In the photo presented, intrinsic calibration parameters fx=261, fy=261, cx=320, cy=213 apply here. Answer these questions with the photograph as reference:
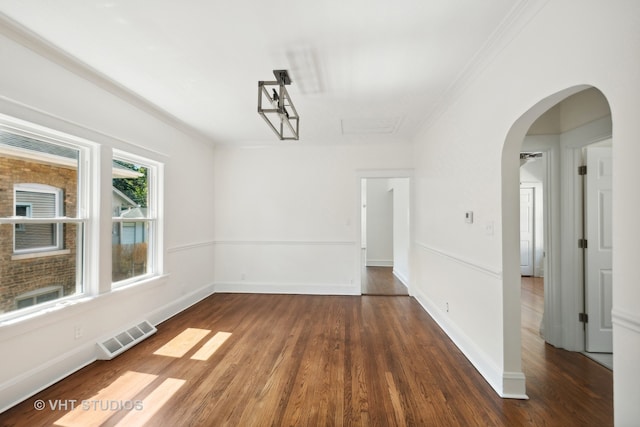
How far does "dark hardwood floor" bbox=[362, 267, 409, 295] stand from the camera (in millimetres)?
4799

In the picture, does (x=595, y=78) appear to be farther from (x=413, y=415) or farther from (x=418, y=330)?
(x=418, y=330)

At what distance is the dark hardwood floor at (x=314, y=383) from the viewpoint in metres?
1.74

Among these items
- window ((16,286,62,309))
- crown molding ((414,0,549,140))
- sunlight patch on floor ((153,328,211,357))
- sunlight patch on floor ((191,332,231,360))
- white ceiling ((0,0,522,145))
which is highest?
white ceiling ((0,0,522,145))

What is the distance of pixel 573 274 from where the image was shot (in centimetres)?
252

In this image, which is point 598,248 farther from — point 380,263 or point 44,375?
point 380,263

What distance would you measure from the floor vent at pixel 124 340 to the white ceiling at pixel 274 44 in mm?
2554

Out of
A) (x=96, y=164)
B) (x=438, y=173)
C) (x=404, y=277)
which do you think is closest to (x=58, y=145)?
(x=96, y=164)

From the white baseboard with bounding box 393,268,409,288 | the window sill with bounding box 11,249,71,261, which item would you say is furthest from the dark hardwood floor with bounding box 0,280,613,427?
the white baseboard with bounding box 393,268,409,288

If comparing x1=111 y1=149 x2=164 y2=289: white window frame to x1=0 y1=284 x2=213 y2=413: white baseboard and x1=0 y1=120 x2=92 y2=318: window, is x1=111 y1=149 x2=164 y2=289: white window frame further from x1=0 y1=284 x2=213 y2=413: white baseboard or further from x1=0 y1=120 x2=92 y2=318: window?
x1=0 y1=284 x2=213 y2=413: white baseboard

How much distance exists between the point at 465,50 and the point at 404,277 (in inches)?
171

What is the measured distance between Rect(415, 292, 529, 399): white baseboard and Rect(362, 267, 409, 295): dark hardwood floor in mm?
1715

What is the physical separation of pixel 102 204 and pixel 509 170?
3608 millimetres

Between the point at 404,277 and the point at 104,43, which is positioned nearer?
the point at 104,43

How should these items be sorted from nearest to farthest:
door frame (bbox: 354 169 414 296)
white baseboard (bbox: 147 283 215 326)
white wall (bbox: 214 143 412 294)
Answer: white baseboard (bbox: 147 283 215 326) < door frame (bbox: 354 169 414 296) < white wall (bbox: 214 143 412 294)
